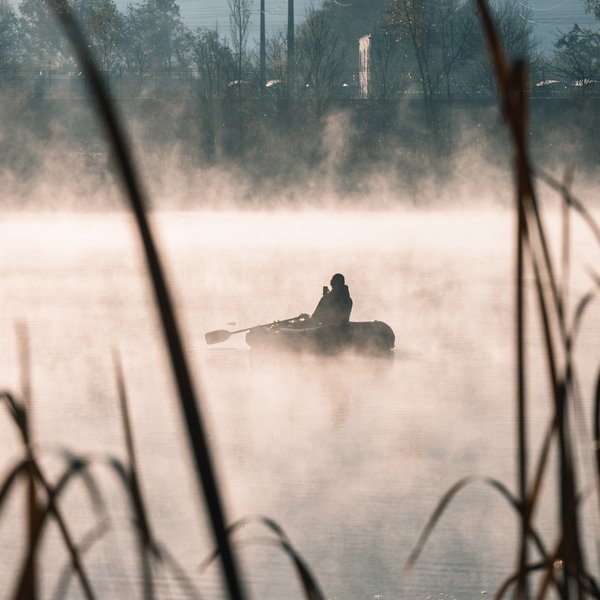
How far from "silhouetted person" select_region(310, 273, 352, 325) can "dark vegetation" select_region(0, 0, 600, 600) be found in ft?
28.5

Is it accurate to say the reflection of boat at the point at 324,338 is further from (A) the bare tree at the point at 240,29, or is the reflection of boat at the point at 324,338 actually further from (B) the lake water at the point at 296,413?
(A) the bare tree at the point at 240,29

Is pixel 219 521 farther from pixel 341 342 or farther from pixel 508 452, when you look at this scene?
pixel 341 342

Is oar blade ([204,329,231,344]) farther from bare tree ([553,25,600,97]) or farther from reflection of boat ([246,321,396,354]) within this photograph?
bare tree ([553,25,600,97])

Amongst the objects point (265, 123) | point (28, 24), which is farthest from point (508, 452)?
point (28, 24)

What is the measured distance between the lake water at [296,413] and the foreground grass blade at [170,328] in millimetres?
64

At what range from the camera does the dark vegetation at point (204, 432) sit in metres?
0.35

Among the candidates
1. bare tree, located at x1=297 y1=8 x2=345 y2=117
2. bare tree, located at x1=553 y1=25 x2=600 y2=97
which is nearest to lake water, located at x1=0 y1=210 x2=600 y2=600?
bare tree, located at x1=297 y1=8 x2=345 y2=117

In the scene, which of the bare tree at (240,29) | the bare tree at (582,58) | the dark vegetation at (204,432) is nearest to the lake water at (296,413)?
the dark vegetation at (204,432)

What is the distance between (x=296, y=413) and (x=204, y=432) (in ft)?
28.3

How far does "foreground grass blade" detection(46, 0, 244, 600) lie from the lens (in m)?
0.35

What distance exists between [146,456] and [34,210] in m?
23.7

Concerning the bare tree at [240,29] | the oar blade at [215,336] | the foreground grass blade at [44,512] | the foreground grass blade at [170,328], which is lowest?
the oar blade at [215,336]

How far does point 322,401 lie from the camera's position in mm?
9289

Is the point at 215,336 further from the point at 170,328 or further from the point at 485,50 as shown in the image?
the point at 485,50
